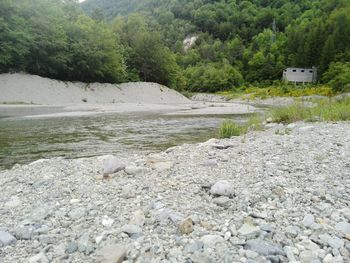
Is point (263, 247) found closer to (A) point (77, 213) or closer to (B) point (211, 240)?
(B) point (211, 240)

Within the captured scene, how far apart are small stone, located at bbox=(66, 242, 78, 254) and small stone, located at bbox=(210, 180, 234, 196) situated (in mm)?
1875

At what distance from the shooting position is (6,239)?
3.20m

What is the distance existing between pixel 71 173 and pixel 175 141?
605 centimetres

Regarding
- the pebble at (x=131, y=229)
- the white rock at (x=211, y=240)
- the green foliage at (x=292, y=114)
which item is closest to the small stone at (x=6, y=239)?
the pebble at (x=131, y=229)

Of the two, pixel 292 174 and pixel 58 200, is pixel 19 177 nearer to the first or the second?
pixel 58 200

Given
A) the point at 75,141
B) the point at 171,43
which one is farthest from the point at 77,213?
the point at 171,43

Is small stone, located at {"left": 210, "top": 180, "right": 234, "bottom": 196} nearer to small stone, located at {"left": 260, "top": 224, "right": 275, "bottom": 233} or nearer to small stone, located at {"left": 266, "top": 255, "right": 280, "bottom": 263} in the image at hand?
small stone, located at {"left": 260, "top": 224, "right": 275, "bottom": 233}

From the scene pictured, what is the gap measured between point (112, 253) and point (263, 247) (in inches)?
54.9

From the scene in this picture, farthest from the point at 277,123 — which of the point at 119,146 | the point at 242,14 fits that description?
the point at 242,14

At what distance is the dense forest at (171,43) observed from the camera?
3669 cm

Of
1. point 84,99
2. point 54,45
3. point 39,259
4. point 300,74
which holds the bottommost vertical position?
point 39,259

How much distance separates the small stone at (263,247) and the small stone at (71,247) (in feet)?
5.44

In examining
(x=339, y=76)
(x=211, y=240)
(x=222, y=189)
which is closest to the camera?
(x=211, y=240)

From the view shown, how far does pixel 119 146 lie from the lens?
34.4ft
